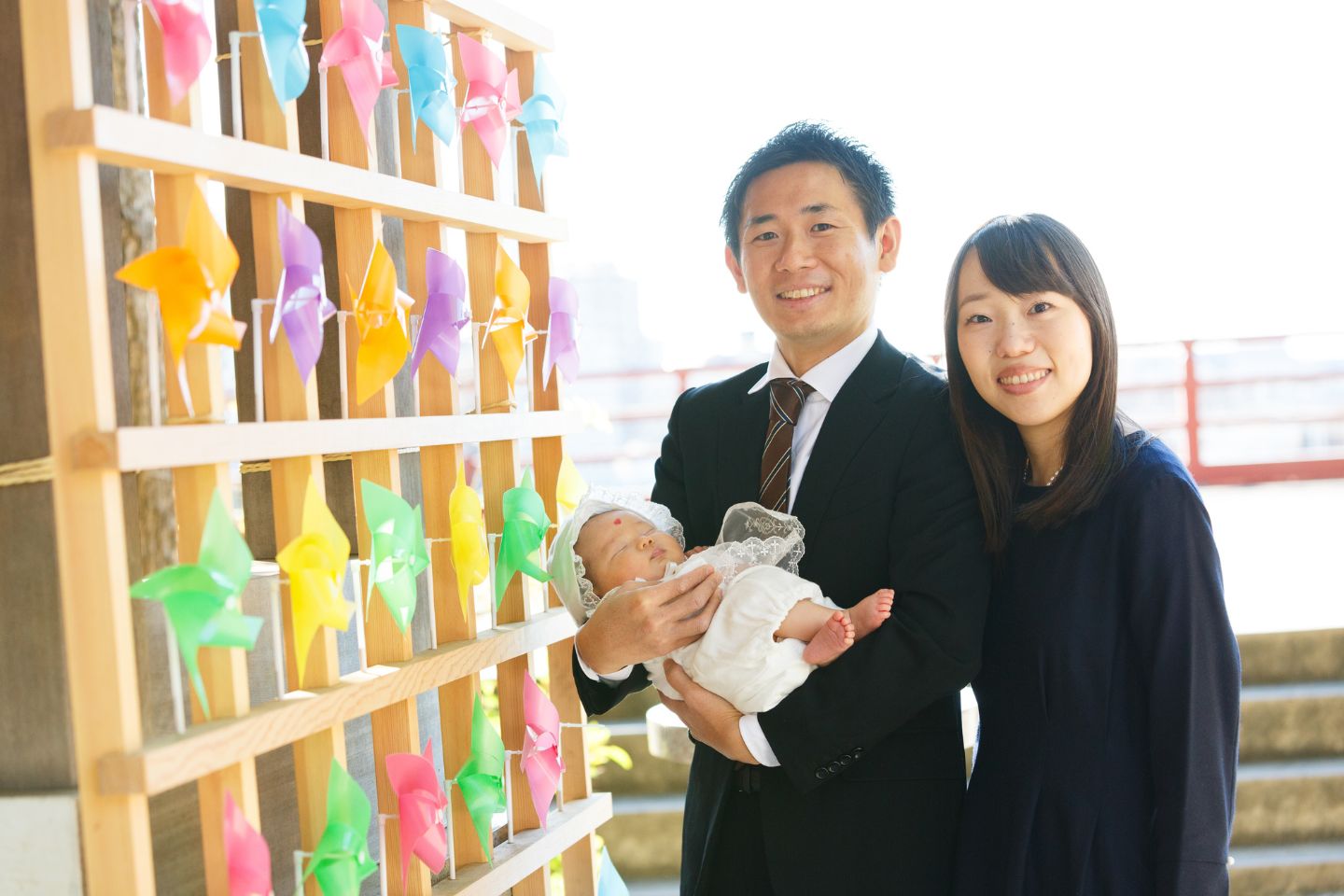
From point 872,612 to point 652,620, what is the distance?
28 cm

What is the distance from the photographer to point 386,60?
1352mm

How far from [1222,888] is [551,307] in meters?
1.15

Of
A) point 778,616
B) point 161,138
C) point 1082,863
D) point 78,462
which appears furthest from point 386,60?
point 1082,863

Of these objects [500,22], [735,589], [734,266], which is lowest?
[735,589]

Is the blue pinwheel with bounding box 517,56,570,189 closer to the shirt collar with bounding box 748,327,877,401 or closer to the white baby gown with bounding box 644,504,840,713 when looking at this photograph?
the shirt collar with bounding box 748,327,877,401

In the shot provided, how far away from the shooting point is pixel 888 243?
1682mm

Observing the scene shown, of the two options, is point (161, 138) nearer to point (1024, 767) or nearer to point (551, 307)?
point (551, 307)

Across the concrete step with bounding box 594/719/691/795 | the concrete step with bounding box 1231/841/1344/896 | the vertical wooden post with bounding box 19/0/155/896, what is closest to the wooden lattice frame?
the vertical wooden post with bounding box 19/0/155/896

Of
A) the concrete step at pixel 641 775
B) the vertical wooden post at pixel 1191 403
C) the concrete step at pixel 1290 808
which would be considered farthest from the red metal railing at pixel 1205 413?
the concrete step at pixel 1290 808

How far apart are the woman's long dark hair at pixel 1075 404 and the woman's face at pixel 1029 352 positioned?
15 mm

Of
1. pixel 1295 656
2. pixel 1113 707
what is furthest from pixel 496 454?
pixel 1295 656

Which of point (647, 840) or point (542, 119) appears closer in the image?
point (542, 119)

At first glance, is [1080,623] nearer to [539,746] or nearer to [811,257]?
[811,257]

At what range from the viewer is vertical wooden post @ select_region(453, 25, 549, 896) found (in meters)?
1.54
